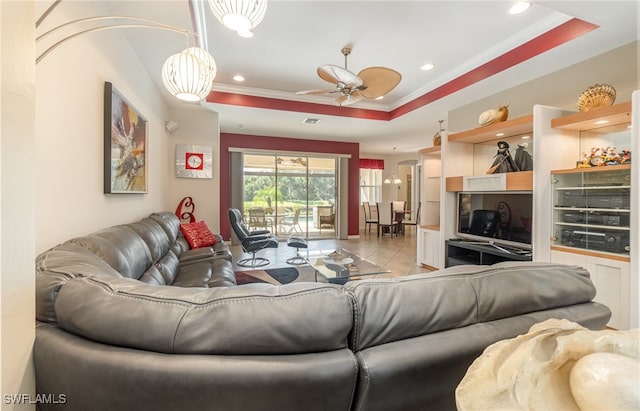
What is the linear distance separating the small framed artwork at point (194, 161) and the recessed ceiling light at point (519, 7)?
15.1 feet

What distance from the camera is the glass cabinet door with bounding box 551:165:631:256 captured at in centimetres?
233

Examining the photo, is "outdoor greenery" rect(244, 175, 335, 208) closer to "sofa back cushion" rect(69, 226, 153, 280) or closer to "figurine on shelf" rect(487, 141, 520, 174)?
"figurine on shelf" rect(487, 141, 520, 174)

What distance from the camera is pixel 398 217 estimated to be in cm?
799

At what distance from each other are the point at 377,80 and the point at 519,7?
1.36m

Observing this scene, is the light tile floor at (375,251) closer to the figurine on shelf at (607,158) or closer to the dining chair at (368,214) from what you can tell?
the dining chair at (368,214)

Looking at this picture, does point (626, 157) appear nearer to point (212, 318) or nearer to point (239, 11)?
point (239, 11)

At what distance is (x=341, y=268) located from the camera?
2.95 metres

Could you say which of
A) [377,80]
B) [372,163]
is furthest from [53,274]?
[372,163]

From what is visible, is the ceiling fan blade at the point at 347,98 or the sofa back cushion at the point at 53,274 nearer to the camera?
the sofa back cushion at the point at 53,274

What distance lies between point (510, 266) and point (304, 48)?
10.6ft

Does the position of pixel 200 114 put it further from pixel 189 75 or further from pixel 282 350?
pixel 282 350

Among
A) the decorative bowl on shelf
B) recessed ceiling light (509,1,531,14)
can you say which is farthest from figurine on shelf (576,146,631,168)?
recessed ceiling light (509,1,531,14)

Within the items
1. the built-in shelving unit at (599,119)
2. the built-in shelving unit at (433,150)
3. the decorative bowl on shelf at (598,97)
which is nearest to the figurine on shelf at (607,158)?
the built-in shelving unit at (599,119)

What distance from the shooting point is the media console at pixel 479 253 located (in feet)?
10.0
